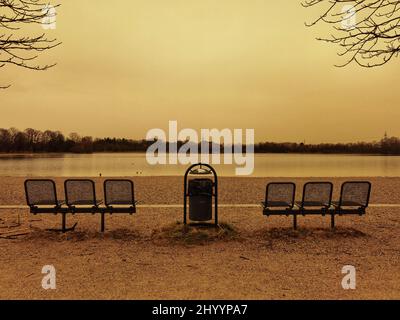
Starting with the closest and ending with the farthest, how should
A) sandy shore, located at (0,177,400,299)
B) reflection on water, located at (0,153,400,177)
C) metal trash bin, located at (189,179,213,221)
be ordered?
sandy shore, located at (0,177,400,299) → metal trash bin, located at (189,179,213,221) → reflection on water, located at (0,153,400,177)

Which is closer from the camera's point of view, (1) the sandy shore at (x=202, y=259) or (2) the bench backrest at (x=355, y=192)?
(1) the sandy shore at (x=202, y=259)

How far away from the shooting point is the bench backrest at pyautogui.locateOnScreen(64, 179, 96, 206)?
A: 862 centimetres

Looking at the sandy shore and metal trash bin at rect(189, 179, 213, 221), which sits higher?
metal trash bin at rect(189, 179, 213, 221)

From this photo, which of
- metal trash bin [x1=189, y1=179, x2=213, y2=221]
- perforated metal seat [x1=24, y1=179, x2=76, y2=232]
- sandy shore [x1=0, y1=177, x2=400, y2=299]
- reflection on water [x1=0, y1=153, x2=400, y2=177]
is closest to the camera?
sandy shore [x1=0, y1=177, x2=400, y2=299]

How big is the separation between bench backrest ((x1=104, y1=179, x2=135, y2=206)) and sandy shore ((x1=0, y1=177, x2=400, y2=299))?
2.34 feet

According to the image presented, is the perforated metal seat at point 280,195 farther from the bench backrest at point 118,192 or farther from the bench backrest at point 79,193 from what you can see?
the bench backrest at point 79,193

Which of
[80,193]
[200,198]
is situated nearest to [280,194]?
[200,198]

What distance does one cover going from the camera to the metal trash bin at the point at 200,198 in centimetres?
845

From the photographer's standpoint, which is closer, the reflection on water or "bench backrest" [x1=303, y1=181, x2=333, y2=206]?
A: "bench backrest" [x1=303, y1=181, x2=333, y2=206]

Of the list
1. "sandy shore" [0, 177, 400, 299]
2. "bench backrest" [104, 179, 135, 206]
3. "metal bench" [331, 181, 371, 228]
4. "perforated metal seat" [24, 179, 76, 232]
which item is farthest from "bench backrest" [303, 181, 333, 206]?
"perforated metal seat" [24, 179, 76, 232]

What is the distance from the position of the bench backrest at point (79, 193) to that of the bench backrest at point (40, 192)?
287 mm

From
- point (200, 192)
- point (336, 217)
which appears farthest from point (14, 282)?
point (336, 217)

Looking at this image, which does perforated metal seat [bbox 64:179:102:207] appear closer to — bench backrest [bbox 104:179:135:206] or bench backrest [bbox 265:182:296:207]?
bench backrest [bbox 104:179:135:206]

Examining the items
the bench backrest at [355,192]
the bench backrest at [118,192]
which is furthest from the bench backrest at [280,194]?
the bench backrest at [118,192]
